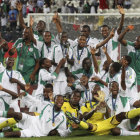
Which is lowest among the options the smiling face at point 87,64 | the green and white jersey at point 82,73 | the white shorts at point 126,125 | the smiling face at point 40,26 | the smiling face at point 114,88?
the white shorts at point 126,125

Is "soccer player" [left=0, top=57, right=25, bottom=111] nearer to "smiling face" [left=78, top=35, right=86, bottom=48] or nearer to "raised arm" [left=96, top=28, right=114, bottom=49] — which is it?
"smiling face" [left=78, top=35, right=86, bottom=48]

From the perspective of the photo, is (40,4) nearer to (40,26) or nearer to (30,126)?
(40,26)

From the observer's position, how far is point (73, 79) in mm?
10008

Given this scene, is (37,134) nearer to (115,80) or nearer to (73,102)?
(73,102)

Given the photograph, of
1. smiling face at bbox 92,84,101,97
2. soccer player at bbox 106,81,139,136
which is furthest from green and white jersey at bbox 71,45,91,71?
soccer player at bbox 106,81,139,136

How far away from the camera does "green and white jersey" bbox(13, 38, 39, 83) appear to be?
10.6m

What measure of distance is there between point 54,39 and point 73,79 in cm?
118

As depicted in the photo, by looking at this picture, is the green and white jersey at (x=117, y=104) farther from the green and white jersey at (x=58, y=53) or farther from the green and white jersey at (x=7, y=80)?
the green and white jersey at (x=7, y=80)

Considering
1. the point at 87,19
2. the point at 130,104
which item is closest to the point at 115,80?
the point at 130,104

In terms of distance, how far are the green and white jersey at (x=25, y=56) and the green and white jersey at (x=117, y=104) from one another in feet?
7.15

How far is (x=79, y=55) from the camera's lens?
1030 centimetres

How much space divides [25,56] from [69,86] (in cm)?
124

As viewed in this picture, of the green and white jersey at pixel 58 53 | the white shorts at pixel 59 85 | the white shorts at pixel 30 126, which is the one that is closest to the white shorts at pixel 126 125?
the white shorts at pixel 30 126

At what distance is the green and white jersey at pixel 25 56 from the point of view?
1055 centimetres
